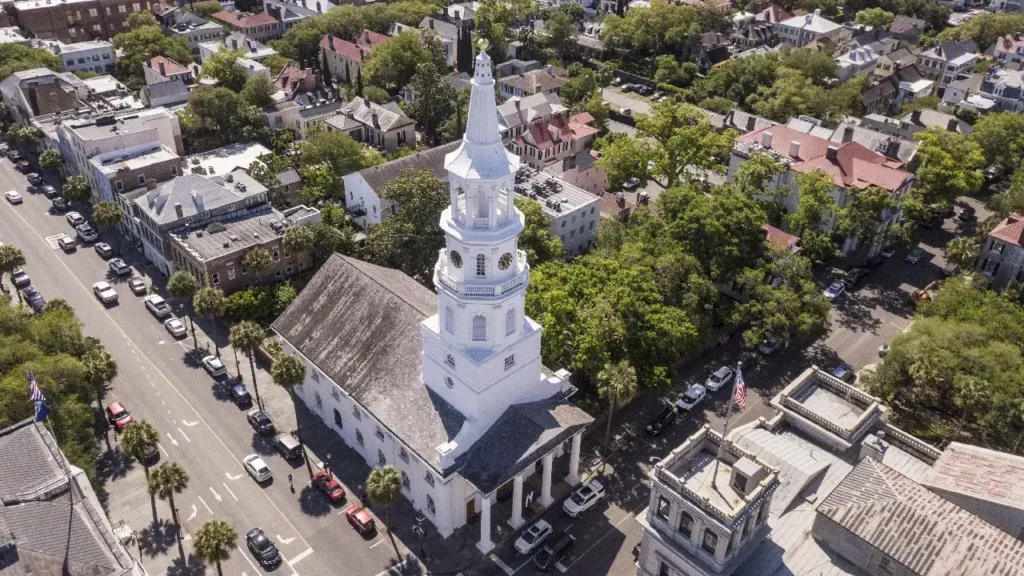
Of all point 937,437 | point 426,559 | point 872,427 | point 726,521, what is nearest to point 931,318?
point 937,437

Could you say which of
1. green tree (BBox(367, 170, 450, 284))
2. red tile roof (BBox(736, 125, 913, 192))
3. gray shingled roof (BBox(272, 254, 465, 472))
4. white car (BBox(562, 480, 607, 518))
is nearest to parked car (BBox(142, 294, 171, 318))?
gray shingled roof (BBox(272, 254, 465, 472))

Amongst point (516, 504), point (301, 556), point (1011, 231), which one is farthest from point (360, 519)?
point (1011, 231)

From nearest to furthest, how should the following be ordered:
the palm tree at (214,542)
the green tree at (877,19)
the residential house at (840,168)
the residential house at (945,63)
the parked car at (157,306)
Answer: the palm tree at (214,542) → the parked car at (157,306) → the residential house at (840,168) → the residential house at (945,63) → the green tree at (877,19)

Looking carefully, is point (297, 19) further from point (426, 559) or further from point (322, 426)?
point (426, 559)

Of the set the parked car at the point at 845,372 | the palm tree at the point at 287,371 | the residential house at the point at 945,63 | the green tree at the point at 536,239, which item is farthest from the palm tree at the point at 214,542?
the residential house at the point at 945,63

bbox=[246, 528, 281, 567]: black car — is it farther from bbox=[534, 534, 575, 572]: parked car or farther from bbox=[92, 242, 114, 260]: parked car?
bbox=[92, 242, 114, 260]: parked car

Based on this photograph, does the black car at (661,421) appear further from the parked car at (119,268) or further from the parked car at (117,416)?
the parked car at (119,268)
